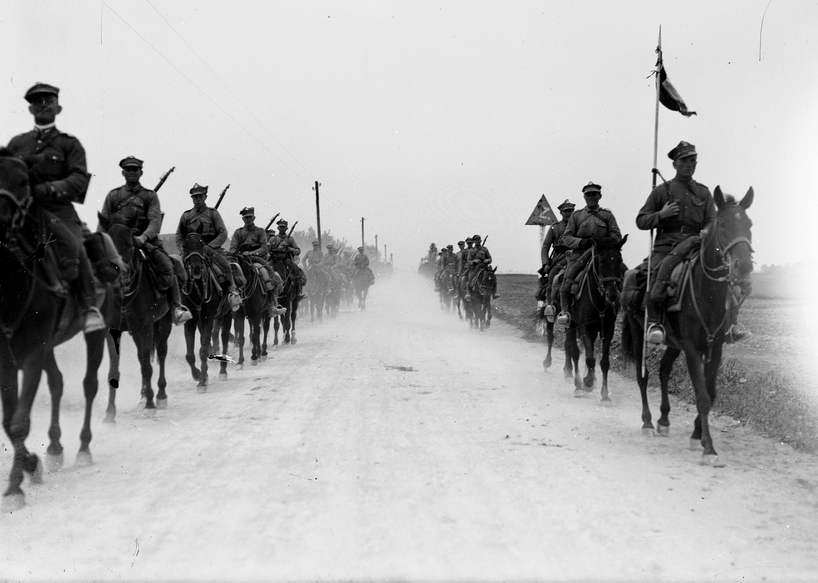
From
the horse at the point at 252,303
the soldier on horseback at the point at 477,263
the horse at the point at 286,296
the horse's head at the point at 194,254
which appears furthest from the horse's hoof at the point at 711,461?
the soldier on horseback at the point at 477,263

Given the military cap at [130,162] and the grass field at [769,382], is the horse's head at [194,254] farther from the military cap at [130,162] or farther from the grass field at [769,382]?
the grass field at [769,382]

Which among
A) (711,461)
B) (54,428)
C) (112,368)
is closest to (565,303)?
(711,461)

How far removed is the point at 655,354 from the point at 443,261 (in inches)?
832

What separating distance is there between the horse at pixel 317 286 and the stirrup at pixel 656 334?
63.6 ft

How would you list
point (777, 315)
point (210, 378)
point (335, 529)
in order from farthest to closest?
1. point (777, 315)
2. point (210, 378)
3. point (335, 529)

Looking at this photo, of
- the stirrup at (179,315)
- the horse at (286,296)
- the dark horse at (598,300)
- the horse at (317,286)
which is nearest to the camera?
the stirrup at (179,315)

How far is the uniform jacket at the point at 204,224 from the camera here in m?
10.5

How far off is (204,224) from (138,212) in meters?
2.50

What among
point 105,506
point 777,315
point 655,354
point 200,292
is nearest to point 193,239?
point 200,292

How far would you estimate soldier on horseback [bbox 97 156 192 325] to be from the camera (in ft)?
25.9

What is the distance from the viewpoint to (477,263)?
2050cm

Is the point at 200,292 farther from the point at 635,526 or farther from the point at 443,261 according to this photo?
the point at 443,261

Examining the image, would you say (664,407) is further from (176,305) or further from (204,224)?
(204,224)

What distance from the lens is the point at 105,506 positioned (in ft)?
14.8
